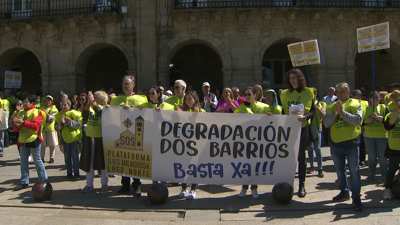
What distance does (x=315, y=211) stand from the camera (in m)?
4.48

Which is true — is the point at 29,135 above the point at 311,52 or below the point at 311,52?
below

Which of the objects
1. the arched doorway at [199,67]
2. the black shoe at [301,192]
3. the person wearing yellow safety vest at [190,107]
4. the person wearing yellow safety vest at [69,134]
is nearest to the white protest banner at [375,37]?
the black shoe at [301,192]

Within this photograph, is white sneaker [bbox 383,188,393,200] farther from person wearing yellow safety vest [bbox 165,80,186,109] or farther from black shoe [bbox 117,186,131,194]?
black shoe [bbox 117,186,131,194]

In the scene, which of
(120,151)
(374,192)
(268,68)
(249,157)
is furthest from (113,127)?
(268,68)

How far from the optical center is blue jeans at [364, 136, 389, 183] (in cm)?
591

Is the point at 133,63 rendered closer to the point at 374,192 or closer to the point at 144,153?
the point at 144,153

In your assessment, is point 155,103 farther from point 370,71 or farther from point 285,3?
point 370,71

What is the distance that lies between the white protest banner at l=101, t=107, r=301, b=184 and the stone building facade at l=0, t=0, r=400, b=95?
27.2ft

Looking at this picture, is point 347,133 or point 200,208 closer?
point 347,133

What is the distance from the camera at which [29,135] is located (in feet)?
18.5

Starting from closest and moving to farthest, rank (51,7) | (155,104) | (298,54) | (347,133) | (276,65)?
(347,133) < (155,104) < (298,54) < (51,7) < (276,65)

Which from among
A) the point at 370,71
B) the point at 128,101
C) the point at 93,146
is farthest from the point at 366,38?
the point at 370,71

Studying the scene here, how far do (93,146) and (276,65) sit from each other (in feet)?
40.5

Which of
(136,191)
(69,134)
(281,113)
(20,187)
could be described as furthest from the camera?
(69,134)
